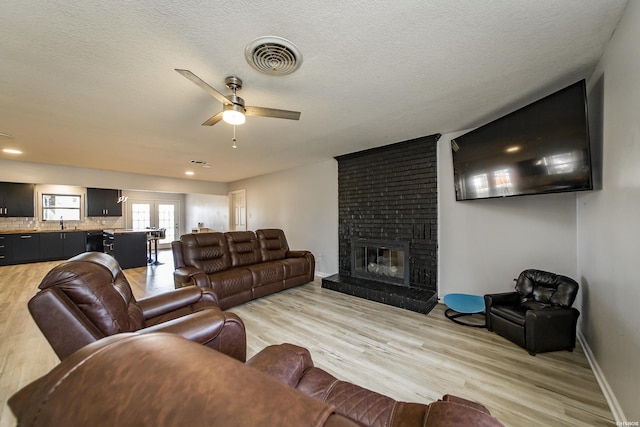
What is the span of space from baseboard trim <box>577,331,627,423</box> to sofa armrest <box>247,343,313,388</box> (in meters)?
1.96

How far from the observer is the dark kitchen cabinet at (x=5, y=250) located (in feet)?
18.4

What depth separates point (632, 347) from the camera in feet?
4.50

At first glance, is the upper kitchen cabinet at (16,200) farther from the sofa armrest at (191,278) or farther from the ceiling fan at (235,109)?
the ceiling fan at (235,109)

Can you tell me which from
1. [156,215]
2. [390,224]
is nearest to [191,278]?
[390,224]

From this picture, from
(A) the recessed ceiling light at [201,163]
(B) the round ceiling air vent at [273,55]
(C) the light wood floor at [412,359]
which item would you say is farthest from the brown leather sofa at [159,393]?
(A) the recessed ceiling light at [201,163]

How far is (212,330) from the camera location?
54.9 inches

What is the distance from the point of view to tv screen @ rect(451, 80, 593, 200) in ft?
6.04

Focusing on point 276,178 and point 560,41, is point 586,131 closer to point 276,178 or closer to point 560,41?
point 560,41

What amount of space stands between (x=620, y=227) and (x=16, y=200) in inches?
410

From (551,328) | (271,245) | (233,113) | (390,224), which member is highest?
(233,113)

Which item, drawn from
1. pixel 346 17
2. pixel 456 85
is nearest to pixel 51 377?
pixel 346 17

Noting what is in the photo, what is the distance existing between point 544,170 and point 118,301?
3.35 metres

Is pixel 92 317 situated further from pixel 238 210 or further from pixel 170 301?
pixel 238 210

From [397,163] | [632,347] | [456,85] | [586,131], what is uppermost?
[456,85]
